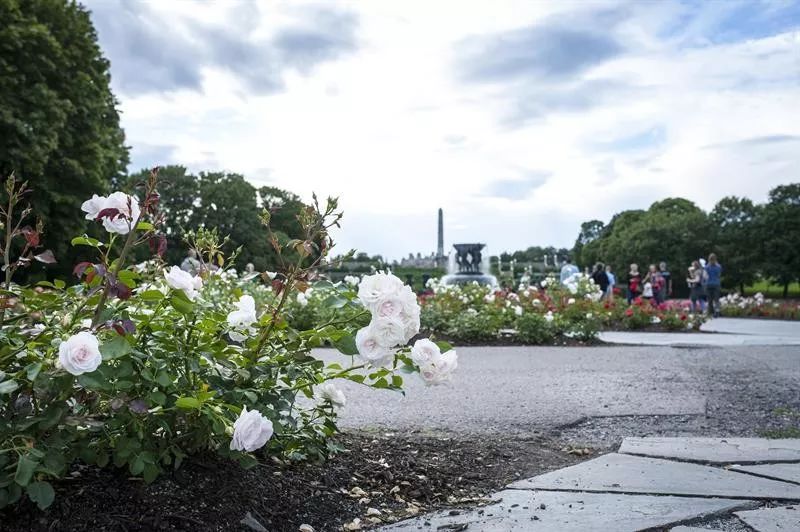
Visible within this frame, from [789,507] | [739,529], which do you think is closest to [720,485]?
[789,507]

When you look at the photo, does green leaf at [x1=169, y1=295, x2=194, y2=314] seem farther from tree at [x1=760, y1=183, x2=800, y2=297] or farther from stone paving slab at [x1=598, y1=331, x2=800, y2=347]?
tree at [x1=760, y1=183, x2=800, y2=297]

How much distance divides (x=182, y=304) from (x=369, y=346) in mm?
642

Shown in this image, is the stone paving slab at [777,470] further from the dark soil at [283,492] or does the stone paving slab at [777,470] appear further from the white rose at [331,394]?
the white rose at [331,394]

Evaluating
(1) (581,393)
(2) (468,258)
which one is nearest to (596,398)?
(1) (581,393)

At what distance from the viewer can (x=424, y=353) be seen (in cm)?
283

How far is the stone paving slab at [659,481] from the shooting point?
3.23m

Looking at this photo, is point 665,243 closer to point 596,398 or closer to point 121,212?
point 596,398

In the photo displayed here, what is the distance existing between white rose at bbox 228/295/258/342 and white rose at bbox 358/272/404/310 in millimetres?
485

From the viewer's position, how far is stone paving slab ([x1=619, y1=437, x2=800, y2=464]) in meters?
3.95

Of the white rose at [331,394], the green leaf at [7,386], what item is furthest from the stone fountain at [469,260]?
the green leaf at [7,386]

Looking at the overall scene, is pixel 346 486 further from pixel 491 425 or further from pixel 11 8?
pixel 11 8

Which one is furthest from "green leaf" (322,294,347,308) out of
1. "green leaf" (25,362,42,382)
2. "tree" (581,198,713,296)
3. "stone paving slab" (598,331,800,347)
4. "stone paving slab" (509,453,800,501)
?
"tree" (581,198,713,296)

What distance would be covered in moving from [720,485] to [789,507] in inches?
13.1

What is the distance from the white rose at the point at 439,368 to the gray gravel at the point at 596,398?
6.04ft
